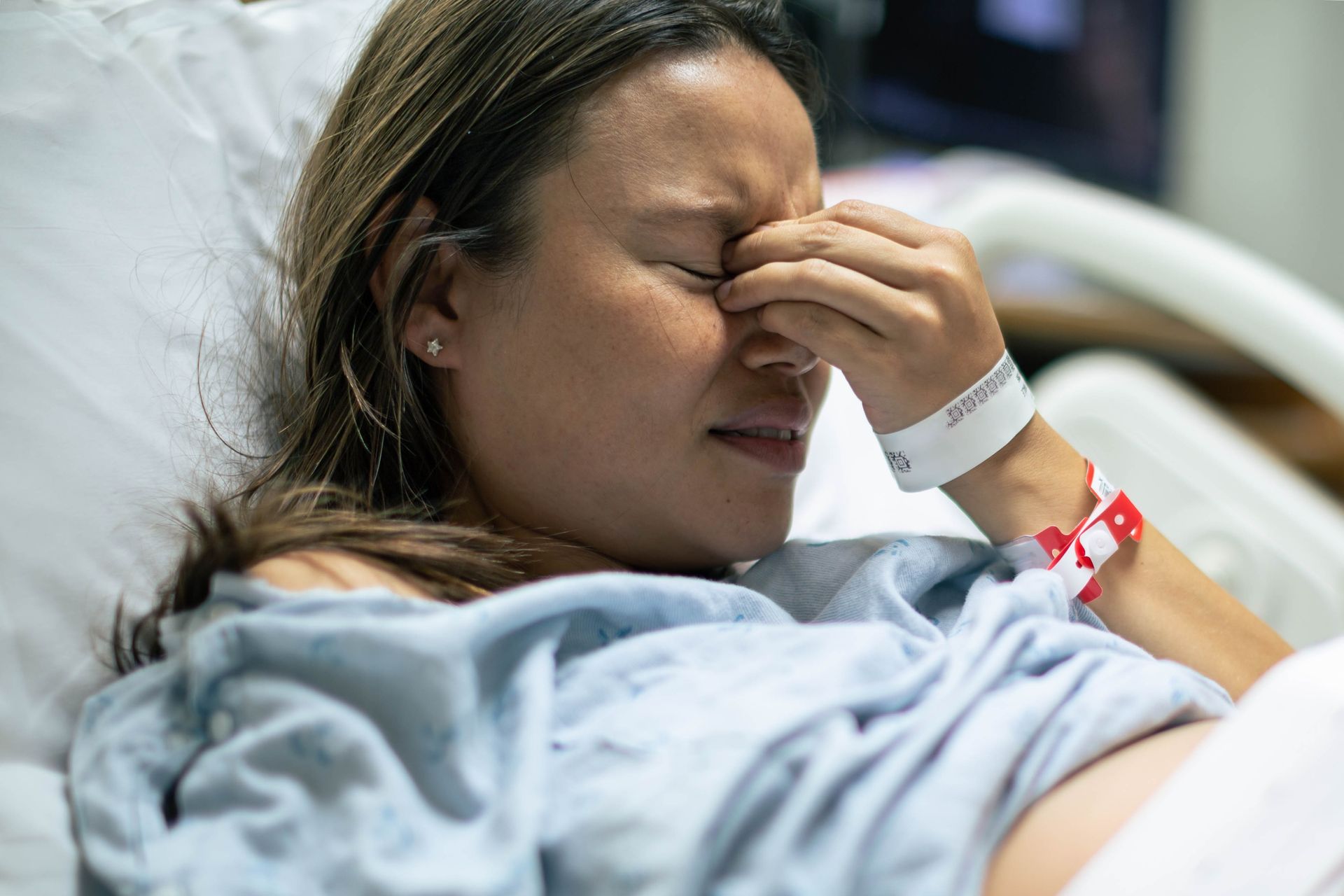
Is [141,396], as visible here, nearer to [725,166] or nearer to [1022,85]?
[725,166]

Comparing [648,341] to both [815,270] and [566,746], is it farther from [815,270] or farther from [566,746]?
[566,746]

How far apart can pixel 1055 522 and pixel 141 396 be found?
71 cm

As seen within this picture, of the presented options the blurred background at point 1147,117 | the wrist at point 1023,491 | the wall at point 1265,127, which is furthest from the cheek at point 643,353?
the wall at point 1265,127

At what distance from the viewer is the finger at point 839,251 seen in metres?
0.82

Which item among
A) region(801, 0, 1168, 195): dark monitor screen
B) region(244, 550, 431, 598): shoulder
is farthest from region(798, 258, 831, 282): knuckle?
region(801, 0, 1168, 195): dark monitor screen

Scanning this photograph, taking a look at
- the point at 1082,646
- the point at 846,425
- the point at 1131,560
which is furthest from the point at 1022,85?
the point at 1082,646

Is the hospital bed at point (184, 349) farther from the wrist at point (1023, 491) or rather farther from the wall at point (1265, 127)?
the wall at point (1265, 127)

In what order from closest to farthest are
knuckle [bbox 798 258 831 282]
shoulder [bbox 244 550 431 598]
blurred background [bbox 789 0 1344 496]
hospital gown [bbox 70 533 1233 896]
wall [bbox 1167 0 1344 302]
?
hospital gown [bbox 70 533 1233 896] < shoulder [bbox 244 550 431 598] < knuckle [bbox 798 258 831 282] < blurred background [bbox 789 0 1344 496] < wall [bbox 1167 0 1344 302]

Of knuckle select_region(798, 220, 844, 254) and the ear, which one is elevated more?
knuckle select_region(798, 220, 844, 254)

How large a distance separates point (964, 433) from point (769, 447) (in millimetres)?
148

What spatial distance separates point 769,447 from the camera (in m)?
0.86

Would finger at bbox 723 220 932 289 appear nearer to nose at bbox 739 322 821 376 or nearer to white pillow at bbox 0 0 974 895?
nose at bbox 739 322 821 376

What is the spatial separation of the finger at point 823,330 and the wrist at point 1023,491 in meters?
0.15

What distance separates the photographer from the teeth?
2.83ft
